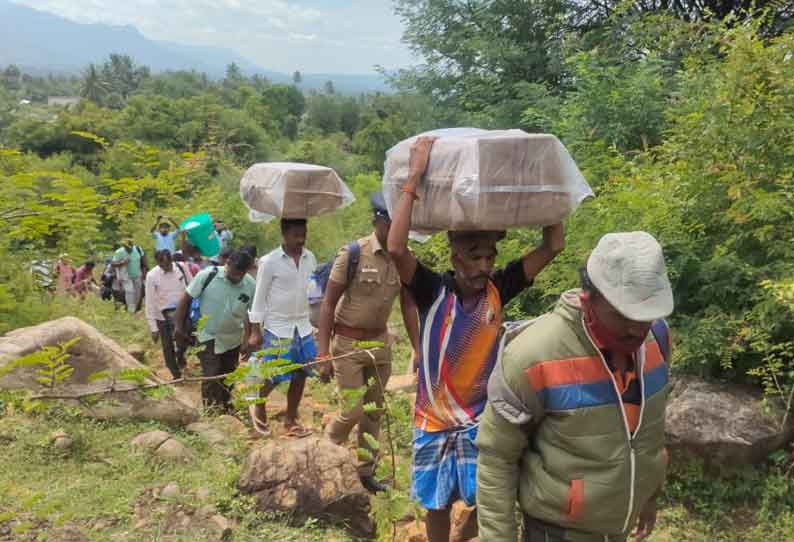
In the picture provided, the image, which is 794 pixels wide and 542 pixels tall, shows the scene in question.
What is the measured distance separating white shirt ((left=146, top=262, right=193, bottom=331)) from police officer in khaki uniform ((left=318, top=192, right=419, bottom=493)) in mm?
3078

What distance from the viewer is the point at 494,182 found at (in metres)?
2.47

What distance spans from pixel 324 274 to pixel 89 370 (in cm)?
189

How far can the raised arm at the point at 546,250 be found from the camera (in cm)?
285

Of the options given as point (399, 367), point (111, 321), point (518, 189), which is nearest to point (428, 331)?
point (518, 189)

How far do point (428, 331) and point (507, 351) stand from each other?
78cm

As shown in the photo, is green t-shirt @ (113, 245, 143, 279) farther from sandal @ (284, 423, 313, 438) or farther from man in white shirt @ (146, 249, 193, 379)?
sandal @ (284, 423, 313, 438)

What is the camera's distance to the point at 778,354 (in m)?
4.14

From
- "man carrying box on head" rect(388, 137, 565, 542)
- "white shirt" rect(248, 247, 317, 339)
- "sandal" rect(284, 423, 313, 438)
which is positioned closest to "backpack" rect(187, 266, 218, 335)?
"white shirt" rect(248, 247, 317, 339)

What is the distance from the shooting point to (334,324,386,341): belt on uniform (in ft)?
14.1

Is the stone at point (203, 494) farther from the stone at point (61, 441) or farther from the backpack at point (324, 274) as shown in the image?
the backpack at point (324, 274)

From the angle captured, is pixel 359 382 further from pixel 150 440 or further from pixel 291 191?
pixel 291 191

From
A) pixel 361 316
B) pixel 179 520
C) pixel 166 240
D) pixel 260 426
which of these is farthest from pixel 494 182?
pixel 166 240

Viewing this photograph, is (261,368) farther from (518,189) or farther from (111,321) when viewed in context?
(111,321)

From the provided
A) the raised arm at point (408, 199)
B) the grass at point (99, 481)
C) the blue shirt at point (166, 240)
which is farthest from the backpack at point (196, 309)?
the blue shirt at point (166, 240)
